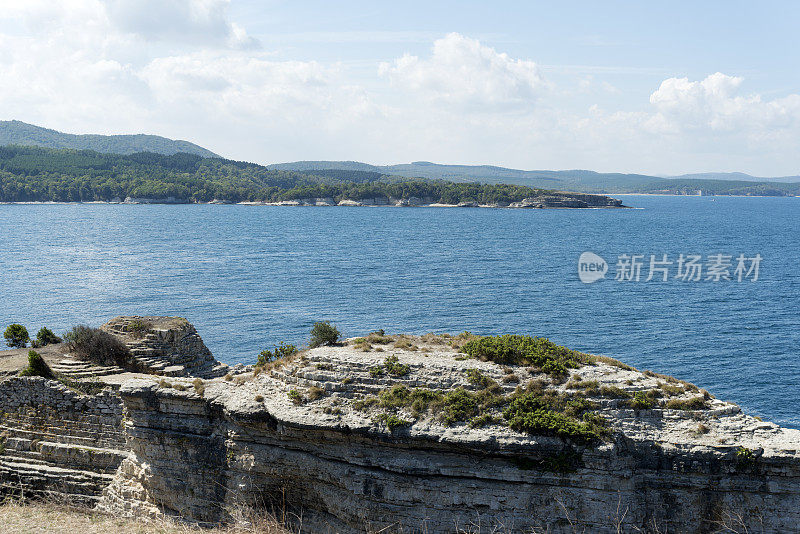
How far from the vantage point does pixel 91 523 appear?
25.4 meters

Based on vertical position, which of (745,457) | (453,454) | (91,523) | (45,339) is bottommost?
(91,523)

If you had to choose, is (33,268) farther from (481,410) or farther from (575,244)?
(575,244)

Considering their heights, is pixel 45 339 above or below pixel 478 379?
below

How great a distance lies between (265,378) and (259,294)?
5066 centimetres

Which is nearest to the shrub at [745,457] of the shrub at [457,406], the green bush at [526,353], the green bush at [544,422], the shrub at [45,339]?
the green bush at [544,422]

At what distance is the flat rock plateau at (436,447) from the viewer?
20.6 m

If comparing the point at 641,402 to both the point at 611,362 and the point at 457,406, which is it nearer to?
the point at 611,362

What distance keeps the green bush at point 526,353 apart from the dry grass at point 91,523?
1100 centimetres

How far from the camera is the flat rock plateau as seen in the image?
20625 mm

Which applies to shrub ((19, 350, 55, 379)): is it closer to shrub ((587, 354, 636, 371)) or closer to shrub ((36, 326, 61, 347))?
shrub ((36, 326, 61, 347))

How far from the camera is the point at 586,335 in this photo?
56.5 m

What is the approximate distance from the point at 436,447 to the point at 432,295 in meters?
53.3

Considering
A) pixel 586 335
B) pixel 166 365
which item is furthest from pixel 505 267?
pixel 166 365

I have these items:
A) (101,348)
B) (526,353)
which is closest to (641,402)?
(526,353)
